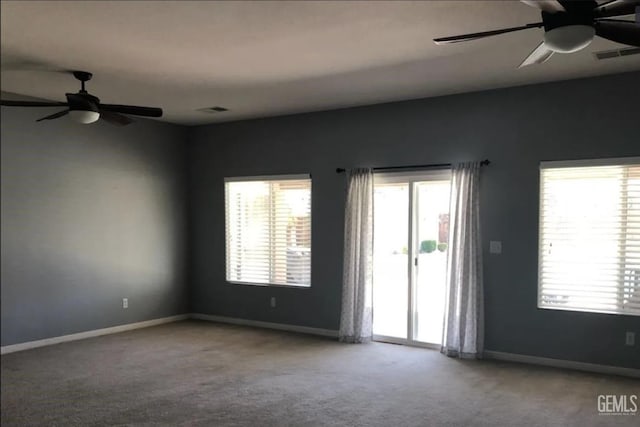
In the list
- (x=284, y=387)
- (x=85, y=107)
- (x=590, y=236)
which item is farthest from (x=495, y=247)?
(x=85, y=107)

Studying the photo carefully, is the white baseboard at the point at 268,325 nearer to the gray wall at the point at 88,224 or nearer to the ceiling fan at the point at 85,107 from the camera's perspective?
the gray wall at the point at 88,224

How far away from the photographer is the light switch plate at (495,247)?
531cm

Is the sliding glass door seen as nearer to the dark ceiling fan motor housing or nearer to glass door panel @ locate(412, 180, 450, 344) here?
glass door panel @ locate(412, 180, 450, 344)

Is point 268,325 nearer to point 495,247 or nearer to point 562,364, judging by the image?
point 495,247

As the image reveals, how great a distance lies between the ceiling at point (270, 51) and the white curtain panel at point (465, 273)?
109 centimetres

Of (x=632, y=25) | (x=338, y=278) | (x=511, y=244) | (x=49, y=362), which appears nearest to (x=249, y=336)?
(x=338, y=278)

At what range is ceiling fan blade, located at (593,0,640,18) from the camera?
2.42 m

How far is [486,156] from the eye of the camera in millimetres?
5387

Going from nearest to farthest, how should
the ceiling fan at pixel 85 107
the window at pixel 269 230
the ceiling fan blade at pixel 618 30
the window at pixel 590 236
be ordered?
the ceiling fan blade at pixel 618 30, the ceiling fan at pixel 85 107, the window at pixel 590 236, the window at pixel 269 230

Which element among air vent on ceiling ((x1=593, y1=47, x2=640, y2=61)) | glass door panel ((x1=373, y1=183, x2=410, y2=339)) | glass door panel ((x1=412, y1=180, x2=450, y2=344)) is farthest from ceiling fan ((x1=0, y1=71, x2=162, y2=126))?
air vent on ceiling ((x1=593, y1=47, x2=640, y2=61))

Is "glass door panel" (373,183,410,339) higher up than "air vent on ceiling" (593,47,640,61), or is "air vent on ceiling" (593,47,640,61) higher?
"air vent on ceiling" (593,47,640,61)

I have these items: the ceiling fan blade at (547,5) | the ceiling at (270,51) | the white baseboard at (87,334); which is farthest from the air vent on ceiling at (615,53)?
the white baseboard at (87,334)

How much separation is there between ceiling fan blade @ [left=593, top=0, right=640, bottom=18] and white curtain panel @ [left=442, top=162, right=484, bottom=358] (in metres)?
2.91

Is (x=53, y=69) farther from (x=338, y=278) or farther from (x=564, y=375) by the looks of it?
(x=564, y=375)
